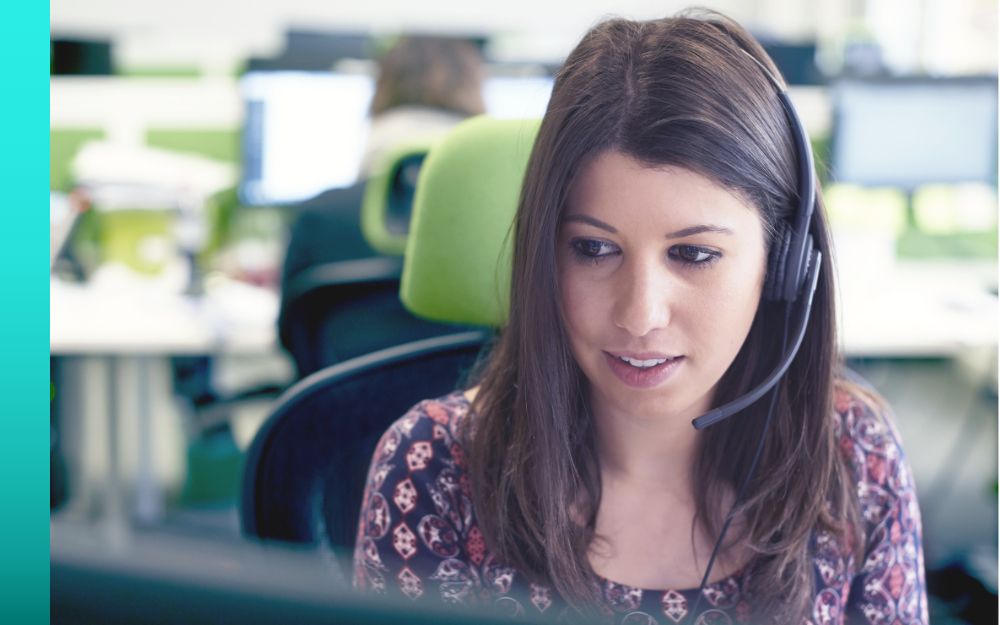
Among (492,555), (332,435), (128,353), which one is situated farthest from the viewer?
(128,353)

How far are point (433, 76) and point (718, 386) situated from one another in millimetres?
1415

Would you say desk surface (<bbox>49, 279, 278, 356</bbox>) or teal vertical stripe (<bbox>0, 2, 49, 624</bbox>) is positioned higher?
teal vertical stripe (<bbox>0, 2, 49, 624</bbox>)

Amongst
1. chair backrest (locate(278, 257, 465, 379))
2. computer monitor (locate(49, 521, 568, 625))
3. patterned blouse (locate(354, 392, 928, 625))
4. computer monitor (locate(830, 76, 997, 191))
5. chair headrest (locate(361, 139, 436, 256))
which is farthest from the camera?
computer monitor (locate(830, 76, 997, 191))

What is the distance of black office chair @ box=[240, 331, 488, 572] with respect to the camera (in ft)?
3.09

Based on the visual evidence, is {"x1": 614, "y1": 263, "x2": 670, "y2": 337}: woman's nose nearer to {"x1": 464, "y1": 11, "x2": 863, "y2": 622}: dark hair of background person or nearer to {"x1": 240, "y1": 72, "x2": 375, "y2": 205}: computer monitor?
{"x1": 464, "y1": 11, "x2": 863, "y2": 622}: dark hair of background person

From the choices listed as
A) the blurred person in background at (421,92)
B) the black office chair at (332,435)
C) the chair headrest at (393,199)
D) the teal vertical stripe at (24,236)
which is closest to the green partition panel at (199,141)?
the blurred person in background at (421,92)

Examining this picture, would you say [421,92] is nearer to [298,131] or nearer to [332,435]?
[298,131]

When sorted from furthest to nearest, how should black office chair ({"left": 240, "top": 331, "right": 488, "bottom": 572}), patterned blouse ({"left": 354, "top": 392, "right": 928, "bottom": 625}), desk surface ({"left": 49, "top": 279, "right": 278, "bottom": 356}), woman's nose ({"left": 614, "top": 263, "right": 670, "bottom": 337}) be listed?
desk surface ({"left": 49, "top": 279, "right": 278, "bottom": 356})
black office chair ({"left": 240, "top": 331, "right": 488, "bottom": 572})
patterned blouse ({"left": 354, "top": 392, "right": 928, "bottom": 625})
woman's nose ({"left": 614, "top": 263, "right": 670, "bottom": 337})

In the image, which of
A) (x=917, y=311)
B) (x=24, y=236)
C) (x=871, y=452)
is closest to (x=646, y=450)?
(x=871, y=452)

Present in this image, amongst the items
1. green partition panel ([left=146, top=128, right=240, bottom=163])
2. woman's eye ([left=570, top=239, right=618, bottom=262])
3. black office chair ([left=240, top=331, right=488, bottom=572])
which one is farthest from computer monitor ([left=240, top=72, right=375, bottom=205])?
woman's eye ([left=570, top=239, right=618, bottom=262])

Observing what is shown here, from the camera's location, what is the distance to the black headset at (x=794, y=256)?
75 cm

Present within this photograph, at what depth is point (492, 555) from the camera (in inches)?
32.0

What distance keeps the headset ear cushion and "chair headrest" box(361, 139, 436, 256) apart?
0.55m

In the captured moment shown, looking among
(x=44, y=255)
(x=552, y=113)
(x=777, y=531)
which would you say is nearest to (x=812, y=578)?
(x=777, y=531)
